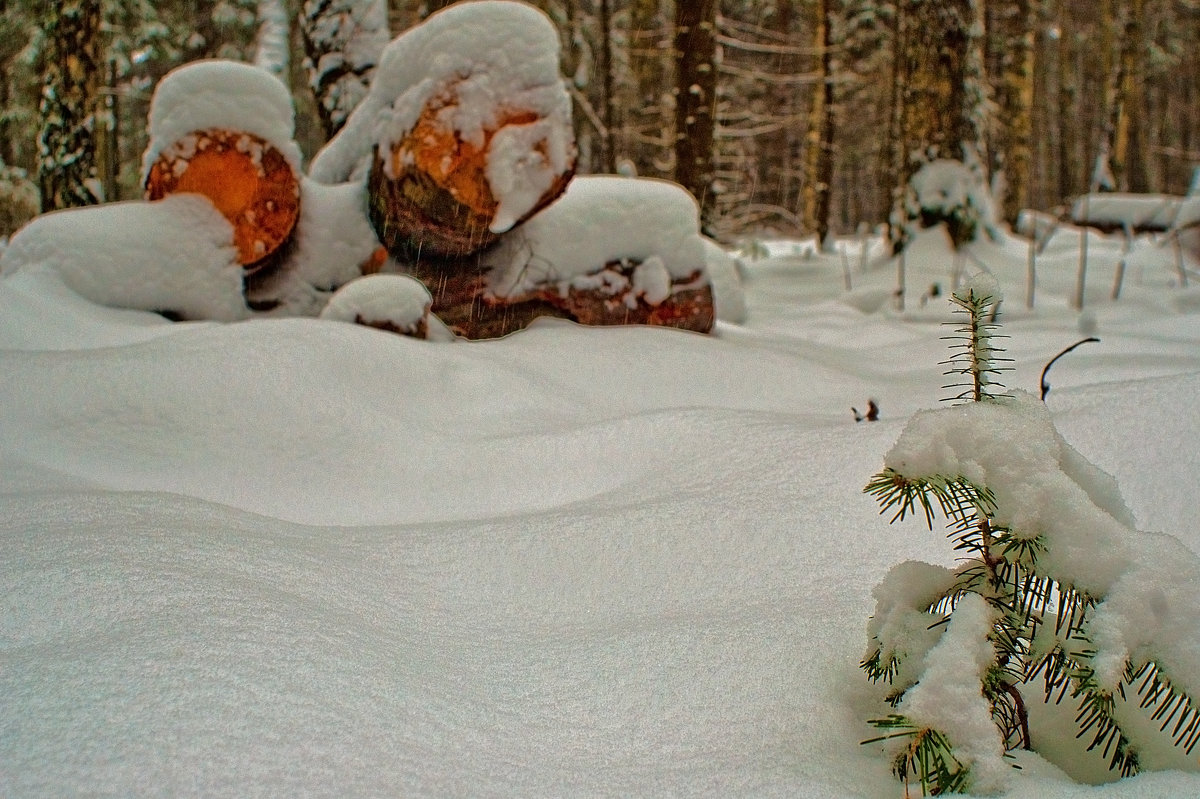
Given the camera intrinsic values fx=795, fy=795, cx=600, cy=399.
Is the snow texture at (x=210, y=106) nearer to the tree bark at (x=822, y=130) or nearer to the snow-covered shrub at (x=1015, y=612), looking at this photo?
the snow-covered shrub at (x=1015, y=612)

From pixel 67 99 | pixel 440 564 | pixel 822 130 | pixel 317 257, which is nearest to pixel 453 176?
pixel 317 257

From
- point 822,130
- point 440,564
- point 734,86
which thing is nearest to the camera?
point 440,564

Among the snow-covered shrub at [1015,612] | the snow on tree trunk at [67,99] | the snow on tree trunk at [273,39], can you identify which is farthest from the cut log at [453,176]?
the snow on tree trunk at [273,39]

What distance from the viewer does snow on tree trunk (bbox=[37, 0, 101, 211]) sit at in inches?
245

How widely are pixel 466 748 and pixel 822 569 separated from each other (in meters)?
0.77

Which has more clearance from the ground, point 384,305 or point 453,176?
point 453,176

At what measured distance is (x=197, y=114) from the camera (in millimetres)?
4117

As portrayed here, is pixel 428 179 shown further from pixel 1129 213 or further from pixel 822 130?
pixel 1129 213

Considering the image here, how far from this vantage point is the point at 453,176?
3969mm

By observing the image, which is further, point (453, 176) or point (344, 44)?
point (344, 44)

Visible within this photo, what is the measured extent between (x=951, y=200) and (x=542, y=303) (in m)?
4.34

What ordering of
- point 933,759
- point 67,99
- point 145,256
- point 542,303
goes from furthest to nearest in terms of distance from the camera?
point 67,99 → point 542,303 → point 145,256 → point 933,759

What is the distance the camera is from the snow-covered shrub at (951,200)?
6852 mm

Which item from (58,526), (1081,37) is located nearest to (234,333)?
(58,526)
